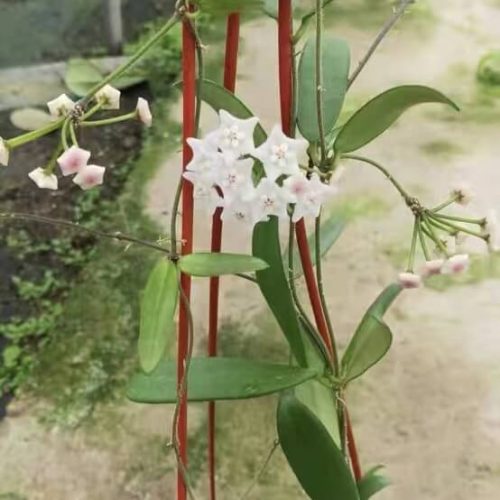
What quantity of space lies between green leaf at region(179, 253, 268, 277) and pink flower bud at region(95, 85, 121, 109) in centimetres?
11

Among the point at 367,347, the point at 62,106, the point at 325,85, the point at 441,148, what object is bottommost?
the point at 367,347

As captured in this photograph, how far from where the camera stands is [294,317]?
83cm

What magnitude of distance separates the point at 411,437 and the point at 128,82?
37.0 inches

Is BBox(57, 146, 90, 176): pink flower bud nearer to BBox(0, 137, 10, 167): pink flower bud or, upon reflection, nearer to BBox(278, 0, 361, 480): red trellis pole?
BBox(0, 137, 10, 167): pink flower bud

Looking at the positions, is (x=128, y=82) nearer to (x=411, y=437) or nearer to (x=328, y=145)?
(x=411, y=437)

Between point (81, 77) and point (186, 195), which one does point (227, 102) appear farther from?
point (81, 77)

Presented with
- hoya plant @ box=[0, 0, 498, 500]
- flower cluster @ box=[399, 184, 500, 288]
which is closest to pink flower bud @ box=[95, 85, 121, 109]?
hoya plant @ box=[0, 0, 498, 500]

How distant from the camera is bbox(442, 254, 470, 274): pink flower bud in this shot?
2.40ft

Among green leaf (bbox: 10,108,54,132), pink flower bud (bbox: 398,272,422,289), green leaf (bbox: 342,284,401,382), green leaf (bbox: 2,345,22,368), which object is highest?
green leaf (bbox: 10,108,54,132)

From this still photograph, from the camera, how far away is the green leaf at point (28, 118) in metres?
1.79

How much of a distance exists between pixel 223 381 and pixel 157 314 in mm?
180

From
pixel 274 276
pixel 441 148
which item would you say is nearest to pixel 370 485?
pixel 274 276

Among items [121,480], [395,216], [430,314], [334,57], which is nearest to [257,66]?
[395,216]

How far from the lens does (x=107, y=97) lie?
2.28 feet
